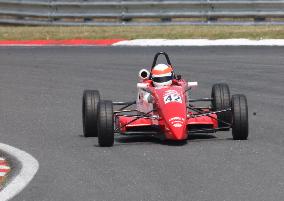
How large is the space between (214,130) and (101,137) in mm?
1246

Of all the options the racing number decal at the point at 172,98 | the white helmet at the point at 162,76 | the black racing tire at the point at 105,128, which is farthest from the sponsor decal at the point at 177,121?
the white helmet at the point at 162,76

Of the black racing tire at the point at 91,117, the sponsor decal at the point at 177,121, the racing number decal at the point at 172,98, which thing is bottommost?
the black racing tire at the point at 91,117

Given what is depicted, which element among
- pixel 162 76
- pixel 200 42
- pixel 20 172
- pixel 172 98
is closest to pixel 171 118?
pixel 172 98

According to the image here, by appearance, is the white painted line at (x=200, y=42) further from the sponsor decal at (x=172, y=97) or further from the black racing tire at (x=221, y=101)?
the sponsor decal at (x=172, y=97)

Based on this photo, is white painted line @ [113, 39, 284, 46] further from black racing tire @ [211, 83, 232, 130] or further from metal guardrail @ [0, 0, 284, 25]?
black racing tire @ [211, 83, 232, 130]

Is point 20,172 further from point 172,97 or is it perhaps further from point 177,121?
point 172,97

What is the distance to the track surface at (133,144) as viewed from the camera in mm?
8633

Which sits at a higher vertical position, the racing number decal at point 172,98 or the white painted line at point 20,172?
the racing number decal at point 172,98

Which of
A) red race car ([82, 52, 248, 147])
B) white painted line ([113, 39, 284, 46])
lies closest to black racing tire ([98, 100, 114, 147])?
red race car ([82, 52, 248, 147])

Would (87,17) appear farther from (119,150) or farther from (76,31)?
(119,150)

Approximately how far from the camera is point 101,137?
11273 mm

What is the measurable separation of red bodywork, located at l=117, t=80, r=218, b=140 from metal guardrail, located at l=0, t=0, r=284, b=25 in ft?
53.8

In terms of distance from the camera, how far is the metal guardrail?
28484 millimetres

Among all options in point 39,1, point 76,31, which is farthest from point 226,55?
point 39,1
